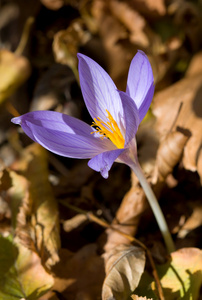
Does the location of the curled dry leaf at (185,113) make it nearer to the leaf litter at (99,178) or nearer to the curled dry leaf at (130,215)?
the leaf litter at (99,178)

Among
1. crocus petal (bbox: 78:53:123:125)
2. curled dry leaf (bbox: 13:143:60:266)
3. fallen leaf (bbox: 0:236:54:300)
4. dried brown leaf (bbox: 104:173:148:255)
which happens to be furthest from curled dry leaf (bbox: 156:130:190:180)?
fallen leaf (bbox: 0:236:54:300)

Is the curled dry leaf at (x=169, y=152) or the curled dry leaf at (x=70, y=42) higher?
the curled dry leaf at (x=70, y=42)

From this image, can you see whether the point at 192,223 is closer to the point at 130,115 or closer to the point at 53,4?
the point at 130,115

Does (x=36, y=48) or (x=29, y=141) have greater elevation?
(x=36, y=48)

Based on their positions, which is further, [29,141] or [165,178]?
[29,141]

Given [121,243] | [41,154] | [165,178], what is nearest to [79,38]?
[41,154]

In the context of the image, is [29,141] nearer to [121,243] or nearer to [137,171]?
[121,243]

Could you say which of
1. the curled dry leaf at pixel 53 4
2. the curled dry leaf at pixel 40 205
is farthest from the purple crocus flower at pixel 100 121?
the curled dry leaf at pixel 53 4
